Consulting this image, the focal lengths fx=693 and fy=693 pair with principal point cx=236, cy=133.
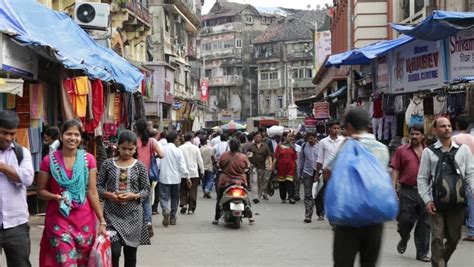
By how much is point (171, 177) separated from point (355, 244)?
7.82m

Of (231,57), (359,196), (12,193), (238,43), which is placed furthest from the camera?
(238,43)

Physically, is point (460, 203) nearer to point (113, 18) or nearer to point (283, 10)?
point (113, 18)

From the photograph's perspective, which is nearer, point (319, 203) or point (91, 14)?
point (319, 203)

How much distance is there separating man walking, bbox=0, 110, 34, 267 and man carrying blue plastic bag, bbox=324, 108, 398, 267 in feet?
8.30

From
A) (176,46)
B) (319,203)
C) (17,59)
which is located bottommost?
(319,203)

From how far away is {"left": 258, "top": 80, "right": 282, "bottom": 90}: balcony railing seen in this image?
8525 centimetres

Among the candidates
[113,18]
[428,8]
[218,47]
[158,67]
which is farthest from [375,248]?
[218,47]

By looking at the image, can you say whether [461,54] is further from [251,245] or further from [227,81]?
[227,81]

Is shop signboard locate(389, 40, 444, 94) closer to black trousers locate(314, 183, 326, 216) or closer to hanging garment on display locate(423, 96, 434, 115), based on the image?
hanging garment on display locate(423, 96, 434, 115)

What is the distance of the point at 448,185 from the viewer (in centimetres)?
718

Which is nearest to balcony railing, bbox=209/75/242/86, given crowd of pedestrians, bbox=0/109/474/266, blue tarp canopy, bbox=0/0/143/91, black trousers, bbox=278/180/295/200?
black trousers, bbox=278/180/295/200

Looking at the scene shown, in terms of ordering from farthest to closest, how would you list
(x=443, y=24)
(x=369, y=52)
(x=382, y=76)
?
1. (x=382, y=76)
2. (x=369, y=52)
3. (x=443, y=24)

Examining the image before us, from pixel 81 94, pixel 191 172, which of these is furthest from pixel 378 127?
pixel 81 94

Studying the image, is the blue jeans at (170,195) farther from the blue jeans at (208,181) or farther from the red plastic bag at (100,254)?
the blue jeans at (208,181)
